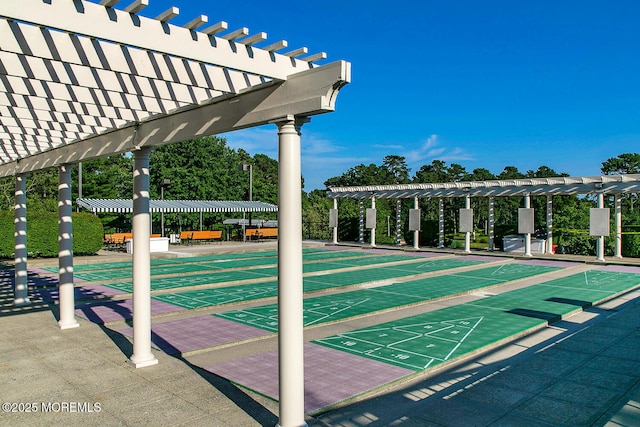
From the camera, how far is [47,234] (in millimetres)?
23797

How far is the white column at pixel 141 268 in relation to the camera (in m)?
7.64

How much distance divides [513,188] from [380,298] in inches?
639

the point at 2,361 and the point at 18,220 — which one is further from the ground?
the point at 18,220

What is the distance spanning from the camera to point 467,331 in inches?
408

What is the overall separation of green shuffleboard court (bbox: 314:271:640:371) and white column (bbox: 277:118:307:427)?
326 centimetres

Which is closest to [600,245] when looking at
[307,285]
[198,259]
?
[307,285]

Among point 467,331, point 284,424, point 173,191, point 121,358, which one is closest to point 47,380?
point 121,358

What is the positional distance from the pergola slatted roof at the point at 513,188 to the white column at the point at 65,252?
22161mm

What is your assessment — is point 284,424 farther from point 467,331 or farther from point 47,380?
point 467,331

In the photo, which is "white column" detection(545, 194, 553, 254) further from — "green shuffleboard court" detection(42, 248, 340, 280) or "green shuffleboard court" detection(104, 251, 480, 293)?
"green shuffleboard court" detection(42, 248, 340, 280)

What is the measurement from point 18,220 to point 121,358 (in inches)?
229

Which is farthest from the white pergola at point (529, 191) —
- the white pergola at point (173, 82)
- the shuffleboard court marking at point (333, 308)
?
the white pergola at point (173, 82)

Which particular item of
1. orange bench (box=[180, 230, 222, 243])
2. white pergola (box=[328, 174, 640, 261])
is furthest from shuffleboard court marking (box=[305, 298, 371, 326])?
orange bench (box=[180, 230, 222, 243])

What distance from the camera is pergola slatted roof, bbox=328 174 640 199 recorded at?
23688mm
